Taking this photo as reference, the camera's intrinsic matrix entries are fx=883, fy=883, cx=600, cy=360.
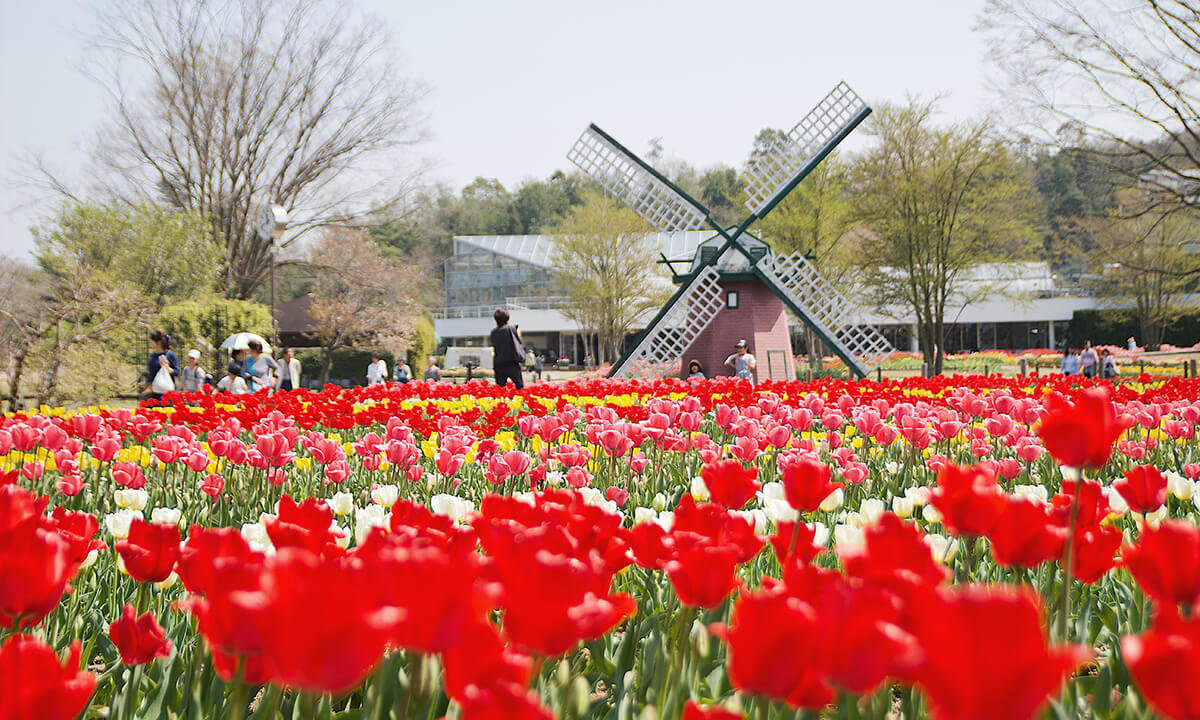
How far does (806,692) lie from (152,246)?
27.4 metres

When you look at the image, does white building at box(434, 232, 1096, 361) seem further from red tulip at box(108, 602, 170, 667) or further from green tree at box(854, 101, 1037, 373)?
red tulip at box(108, 602, 170, 667)

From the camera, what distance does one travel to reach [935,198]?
27.3m

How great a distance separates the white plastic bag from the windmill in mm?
9727

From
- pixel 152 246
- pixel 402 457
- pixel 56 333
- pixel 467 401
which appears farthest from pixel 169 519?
pixel 152 246

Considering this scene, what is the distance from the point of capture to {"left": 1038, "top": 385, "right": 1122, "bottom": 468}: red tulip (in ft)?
4.34

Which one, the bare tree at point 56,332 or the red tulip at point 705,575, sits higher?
the bare tree at point 56,332

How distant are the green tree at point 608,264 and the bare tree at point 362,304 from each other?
956 cm

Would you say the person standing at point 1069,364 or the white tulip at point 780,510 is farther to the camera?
the person standing at point 1069,364

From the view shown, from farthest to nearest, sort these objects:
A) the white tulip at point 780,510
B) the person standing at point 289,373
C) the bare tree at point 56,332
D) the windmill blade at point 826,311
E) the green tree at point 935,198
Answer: the green tree at point 935,198
the windmill blade at point 826,311
the person standing at point 289,373
the bare tree at point 56,332
the white tulip at point 780,510

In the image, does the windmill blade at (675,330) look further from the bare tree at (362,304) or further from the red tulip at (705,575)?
the red tulip at (705,575)

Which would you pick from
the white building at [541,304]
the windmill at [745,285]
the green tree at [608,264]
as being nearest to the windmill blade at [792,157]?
the windmill at [745,285]

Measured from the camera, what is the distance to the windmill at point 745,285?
59.8 ft

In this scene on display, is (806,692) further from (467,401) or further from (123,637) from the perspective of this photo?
(467,401)

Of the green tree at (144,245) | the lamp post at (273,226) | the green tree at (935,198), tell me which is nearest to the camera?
the lamp post at (273,226)
